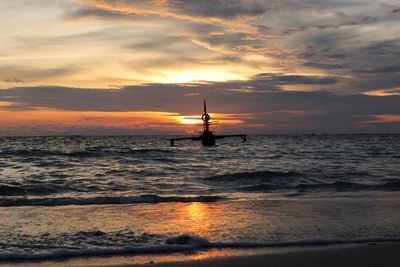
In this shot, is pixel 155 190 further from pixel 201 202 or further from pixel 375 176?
pixel 375 176

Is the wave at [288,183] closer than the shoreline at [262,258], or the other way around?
the shoreline at [262,258]

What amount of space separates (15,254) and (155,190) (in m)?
12.0

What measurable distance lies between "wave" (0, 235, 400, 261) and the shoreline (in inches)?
8.9

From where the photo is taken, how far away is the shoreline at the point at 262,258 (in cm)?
819

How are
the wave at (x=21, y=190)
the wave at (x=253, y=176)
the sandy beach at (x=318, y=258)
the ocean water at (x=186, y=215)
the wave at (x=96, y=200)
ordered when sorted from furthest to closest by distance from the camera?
the wave at (x=253, y=176), the wave at (x=21, y=190), the wave at (x=96, y=200), the ocean water at (x=186, y=215), the sandy beach at (x=318, y=258)

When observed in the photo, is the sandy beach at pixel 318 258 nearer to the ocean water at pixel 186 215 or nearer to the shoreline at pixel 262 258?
the shoreline at pixel 262 258

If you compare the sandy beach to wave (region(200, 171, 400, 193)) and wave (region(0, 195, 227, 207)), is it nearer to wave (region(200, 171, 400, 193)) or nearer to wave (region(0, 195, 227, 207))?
wave (region(0, 195, 227, 207))

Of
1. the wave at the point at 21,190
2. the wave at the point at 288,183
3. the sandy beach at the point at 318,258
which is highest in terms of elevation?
the sandy beach at the point at 318,258

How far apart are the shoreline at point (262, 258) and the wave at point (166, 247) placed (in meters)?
0.23

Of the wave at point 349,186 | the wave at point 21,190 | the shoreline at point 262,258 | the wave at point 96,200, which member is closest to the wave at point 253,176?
the wave at point 349,186

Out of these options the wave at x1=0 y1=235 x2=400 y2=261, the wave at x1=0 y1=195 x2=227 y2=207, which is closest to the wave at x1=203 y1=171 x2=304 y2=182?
the wave at x1=0 y1=195 x2=227 y2=207

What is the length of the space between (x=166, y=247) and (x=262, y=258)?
203 cm

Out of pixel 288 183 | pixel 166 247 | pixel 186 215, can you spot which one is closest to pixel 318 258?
pixel 166 247

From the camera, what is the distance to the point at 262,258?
8492mm
